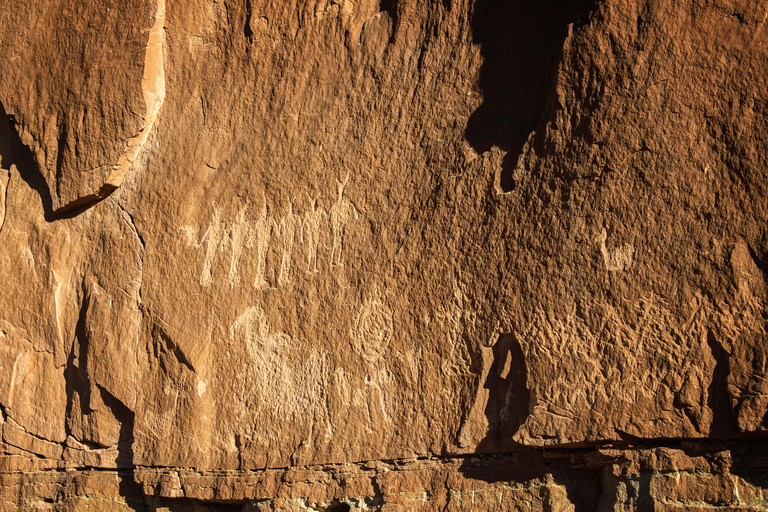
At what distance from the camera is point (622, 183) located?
236 centimetres

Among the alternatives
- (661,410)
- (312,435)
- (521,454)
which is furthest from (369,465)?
(661,410)

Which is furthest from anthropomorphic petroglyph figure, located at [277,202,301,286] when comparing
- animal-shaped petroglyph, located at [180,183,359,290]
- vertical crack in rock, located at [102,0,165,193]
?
vertical crack in rock, located at [102,0,165,193]

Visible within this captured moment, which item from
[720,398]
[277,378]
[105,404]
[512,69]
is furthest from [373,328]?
[105,404]

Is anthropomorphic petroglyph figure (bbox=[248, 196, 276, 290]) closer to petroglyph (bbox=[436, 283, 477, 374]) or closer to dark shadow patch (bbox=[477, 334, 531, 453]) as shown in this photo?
petroglyph (bbox=[436, 283, 477, 374])

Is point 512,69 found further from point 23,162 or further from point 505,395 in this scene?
point 23,162

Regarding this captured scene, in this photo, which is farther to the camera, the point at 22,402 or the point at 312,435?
the point at 22,402

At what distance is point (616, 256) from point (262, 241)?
4.85ft

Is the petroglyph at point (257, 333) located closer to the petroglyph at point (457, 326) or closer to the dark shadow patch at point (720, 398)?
the petroglyph at point (457, 326)

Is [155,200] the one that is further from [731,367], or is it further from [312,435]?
[731,367]

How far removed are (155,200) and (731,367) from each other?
2.47m

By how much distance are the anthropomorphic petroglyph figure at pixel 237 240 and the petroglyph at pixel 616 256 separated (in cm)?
151

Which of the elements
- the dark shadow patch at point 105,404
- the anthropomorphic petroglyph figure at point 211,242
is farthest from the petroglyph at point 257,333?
the dark shadow patch at point 105,404

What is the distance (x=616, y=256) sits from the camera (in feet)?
7.71

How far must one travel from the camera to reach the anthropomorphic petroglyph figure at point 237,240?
3.20 m
